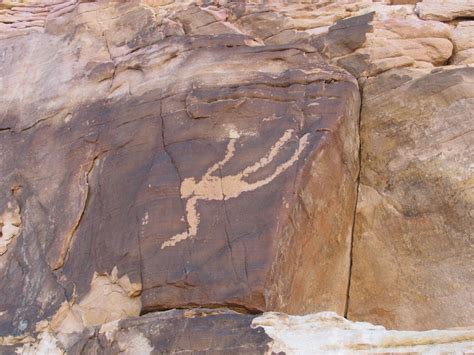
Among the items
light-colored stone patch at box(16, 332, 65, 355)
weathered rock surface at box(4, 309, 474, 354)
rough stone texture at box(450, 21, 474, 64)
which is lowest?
light-colored stone patch at box(16, 332, 65, 355)

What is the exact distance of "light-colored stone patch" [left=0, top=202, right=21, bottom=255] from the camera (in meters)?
8.74

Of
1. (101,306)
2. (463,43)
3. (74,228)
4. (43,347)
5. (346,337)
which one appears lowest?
(43,347)

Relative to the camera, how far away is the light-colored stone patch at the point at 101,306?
7.64 m

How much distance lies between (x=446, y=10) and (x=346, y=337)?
4.53m

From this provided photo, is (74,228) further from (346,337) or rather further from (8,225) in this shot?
(346,337)

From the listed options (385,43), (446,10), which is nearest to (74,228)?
(385,43)

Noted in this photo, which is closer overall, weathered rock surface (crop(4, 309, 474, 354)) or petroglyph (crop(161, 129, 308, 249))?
weathered rock surface (crop(4, 309, 474, 354))

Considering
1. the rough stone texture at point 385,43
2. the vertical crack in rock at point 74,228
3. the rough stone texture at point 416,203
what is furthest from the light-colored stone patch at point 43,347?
the rough stone texture at point 385,43

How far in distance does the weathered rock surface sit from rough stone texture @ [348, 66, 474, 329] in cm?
196

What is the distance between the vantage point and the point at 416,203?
832 cm

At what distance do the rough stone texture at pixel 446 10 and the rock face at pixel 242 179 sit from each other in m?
0.02

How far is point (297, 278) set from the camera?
25.1 ft

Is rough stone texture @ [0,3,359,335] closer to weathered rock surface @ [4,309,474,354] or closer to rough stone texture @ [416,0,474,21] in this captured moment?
weathered rock surface @ [4,309,474,354]

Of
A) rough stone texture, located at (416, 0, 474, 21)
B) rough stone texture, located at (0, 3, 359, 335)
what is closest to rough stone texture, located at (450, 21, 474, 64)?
rough stone texture, located at (416, 0, 474, 21)
